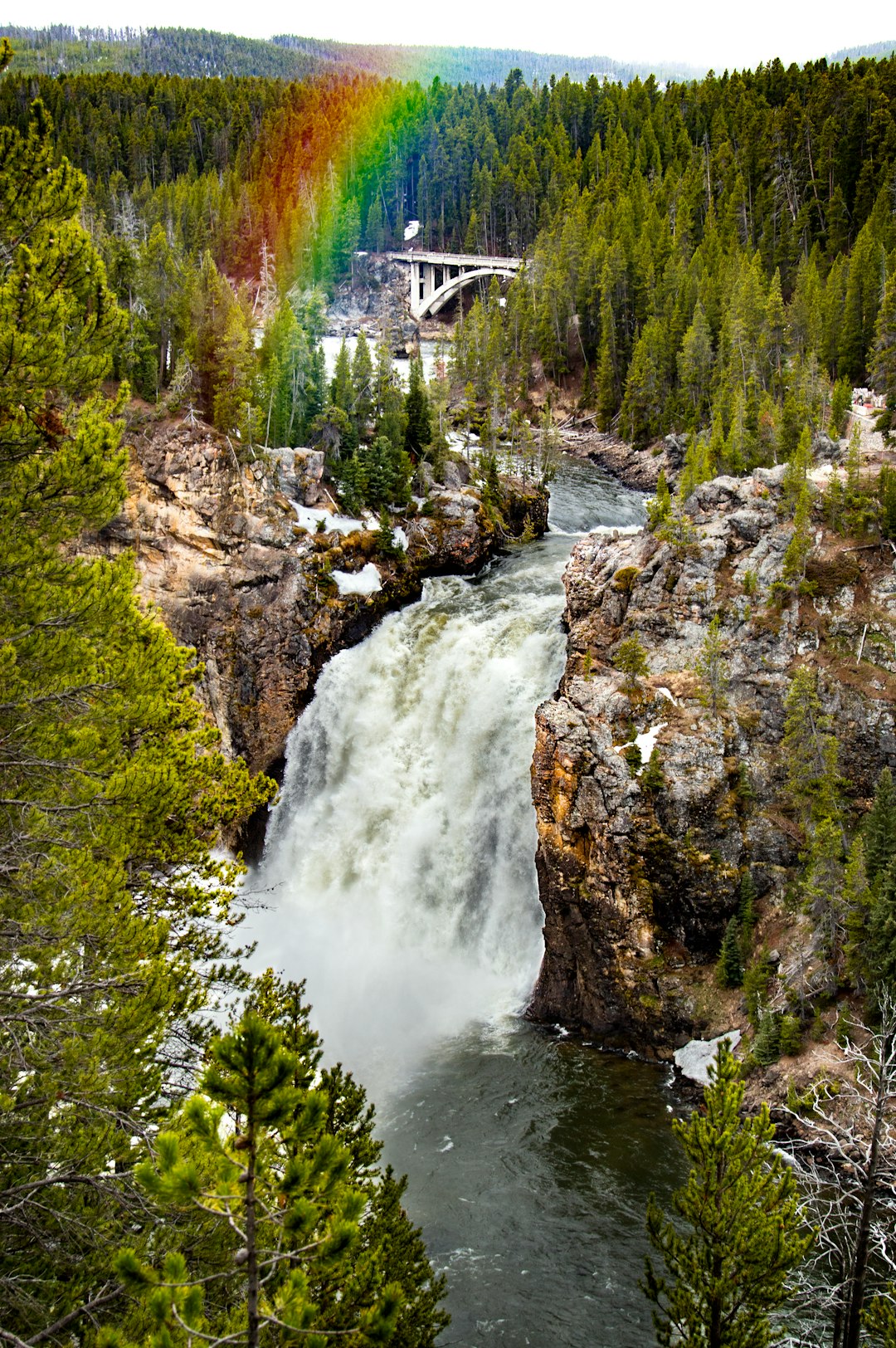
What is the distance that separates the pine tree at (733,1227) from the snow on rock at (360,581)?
3569 cm

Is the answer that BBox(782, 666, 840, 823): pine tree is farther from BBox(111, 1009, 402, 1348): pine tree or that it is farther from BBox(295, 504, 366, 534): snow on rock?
BBox(295, 504, 366, 534): snow on rock

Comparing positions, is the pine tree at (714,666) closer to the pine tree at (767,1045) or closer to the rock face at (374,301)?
the pine tree at (767,1045)

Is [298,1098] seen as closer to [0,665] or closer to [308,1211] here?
A: [308,1211]

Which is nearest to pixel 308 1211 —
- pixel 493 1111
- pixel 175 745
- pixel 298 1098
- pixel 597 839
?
pixel 298 1098

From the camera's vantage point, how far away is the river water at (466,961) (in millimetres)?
24625

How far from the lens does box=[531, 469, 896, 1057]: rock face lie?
3428 centimetres

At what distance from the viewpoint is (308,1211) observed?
9.31 meters

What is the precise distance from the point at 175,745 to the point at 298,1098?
879cm

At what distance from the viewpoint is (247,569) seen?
49.2 meters

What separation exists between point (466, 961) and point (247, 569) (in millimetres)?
22140

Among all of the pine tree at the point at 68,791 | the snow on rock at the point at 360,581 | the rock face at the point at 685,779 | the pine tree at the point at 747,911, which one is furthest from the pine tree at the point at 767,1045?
the snow on rock at the point at 360,581

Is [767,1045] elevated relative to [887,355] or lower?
lower

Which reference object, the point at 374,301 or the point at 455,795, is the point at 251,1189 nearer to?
the point at 455,795

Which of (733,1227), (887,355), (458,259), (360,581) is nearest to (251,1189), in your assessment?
(733,1227)
